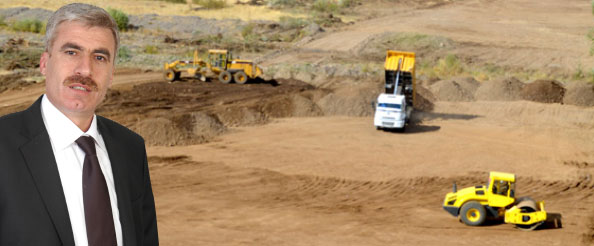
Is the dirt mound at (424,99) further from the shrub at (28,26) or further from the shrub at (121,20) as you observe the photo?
the shrub at (28,26)

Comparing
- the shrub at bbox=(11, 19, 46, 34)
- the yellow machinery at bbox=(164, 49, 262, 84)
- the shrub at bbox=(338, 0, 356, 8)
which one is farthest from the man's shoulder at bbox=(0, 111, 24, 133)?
the shrub at bbox=(338, 0, 356, 8)

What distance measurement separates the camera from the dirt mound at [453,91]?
38.3 m

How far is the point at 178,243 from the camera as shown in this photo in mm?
14352

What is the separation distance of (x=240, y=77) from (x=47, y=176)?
3829 centimetres

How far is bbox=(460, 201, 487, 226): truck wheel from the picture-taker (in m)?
16.4

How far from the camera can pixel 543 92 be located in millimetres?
38344

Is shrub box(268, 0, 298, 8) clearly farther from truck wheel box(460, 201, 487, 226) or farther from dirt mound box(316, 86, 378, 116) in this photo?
truck wheel box(460, 201, 487, 226)

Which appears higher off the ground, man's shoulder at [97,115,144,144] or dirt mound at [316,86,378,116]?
man's shoulder at [97,115,144,144]

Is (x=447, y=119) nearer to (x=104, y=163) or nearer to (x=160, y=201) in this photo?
(x=160, y=201)

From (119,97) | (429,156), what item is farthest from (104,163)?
(119,97)

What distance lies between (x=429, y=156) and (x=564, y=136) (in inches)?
321

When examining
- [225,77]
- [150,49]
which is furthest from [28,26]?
[225,77]

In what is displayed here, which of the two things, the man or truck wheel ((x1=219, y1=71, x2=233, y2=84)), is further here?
truck wheel ((x1=219, y1=71, x2=233, y2=84))

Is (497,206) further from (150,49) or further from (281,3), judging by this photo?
(281,3)
